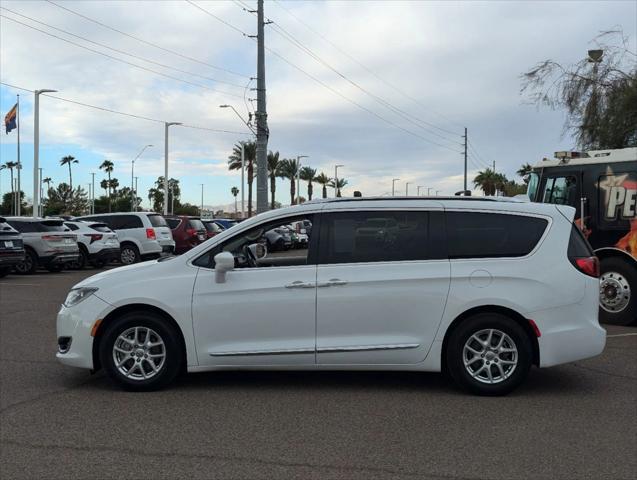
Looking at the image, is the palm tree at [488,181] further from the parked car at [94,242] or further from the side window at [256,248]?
the side window at [256,248]

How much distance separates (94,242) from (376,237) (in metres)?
17.1

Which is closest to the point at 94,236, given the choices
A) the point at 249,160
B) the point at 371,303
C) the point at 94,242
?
the point at 94,242

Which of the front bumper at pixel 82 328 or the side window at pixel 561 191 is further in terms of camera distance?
the side window at pixel 561 191

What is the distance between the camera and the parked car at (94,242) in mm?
21484

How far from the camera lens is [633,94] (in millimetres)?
20594

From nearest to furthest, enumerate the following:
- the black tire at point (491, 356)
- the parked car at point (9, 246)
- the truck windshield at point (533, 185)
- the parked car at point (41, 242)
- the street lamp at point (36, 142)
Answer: the black tire at point (491, 356) < the truck windshield at point (533, 185) < the parked car at point (9, 246) < the parked car at point (41, 242) < the street lamp at point (36, 142)

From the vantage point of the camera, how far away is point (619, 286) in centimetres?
993

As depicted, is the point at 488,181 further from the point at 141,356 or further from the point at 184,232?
the point at 141,356

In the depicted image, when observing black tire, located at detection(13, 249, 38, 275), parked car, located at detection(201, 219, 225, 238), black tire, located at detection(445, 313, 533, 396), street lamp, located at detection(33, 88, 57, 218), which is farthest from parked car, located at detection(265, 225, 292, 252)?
street lamp, located at detection(33, 88, 57, 218)

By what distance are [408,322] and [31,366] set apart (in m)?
4.11

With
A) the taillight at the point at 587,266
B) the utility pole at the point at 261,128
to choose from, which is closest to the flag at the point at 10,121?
the utility pole at the point at 261,128

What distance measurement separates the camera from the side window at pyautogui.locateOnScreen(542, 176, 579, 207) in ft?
34.4

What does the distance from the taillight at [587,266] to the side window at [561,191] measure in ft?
14.6

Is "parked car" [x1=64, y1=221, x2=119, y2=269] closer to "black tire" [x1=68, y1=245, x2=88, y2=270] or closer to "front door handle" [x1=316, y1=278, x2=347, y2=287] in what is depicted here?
"black tire" [x1=68, y1=245, x2=88, y2=270]
